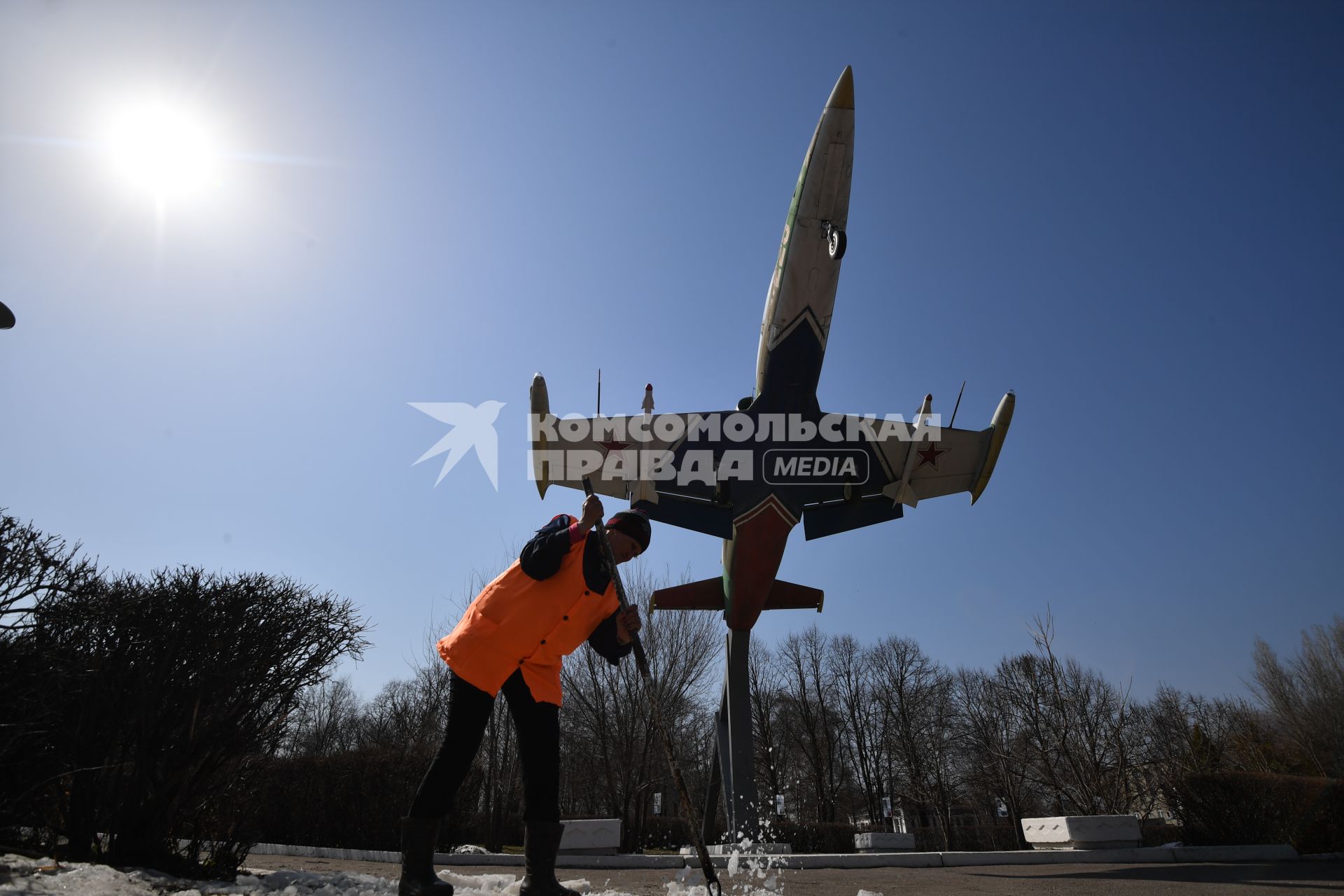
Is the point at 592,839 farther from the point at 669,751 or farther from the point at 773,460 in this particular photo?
the point at 669,751

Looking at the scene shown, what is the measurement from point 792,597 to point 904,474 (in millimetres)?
2885

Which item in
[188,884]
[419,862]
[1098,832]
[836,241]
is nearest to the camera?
[419,862]

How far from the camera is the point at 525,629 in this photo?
106 inches

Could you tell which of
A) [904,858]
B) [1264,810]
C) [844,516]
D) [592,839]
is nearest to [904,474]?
[844,516]

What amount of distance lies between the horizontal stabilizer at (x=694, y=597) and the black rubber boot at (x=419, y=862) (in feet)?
31.3

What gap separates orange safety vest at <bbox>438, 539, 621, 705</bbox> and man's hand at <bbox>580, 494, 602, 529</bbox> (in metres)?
0.12

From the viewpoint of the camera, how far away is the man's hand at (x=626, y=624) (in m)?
3.04

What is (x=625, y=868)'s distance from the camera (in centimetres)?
725

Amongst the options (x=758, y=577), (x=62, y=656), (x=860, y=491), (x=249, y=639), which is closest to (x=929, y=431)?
(x=860, y=491)

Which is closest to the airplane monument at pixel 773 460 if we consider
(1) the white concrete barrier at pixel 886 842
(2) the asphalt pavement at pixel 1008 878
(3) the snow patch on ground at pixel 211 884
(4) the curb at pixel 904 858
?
(4) the curb at pixel 904 858

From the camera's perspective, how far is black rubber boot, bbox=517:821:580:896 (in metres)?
2.74

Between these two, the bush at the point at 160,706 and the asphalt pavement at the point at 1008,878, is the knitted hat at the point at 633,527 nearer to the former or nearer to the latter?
the asphalt pavement at the point at 1008,878

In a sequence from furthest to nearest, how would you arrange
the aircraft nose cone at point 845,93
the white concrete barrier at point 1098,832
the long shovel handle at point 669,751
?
the aircraft nose cone at point 845,93 → the white concrete barrier at point 1098,832 → the long shovel handle at point 669,751

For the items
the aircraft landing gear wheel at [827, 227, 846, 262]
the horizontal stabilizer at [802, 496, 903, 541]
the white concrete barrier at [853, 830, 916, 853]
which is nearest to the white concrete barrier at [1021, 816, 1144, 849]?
the white concrete barrier at [853, 830, 916, 853]
